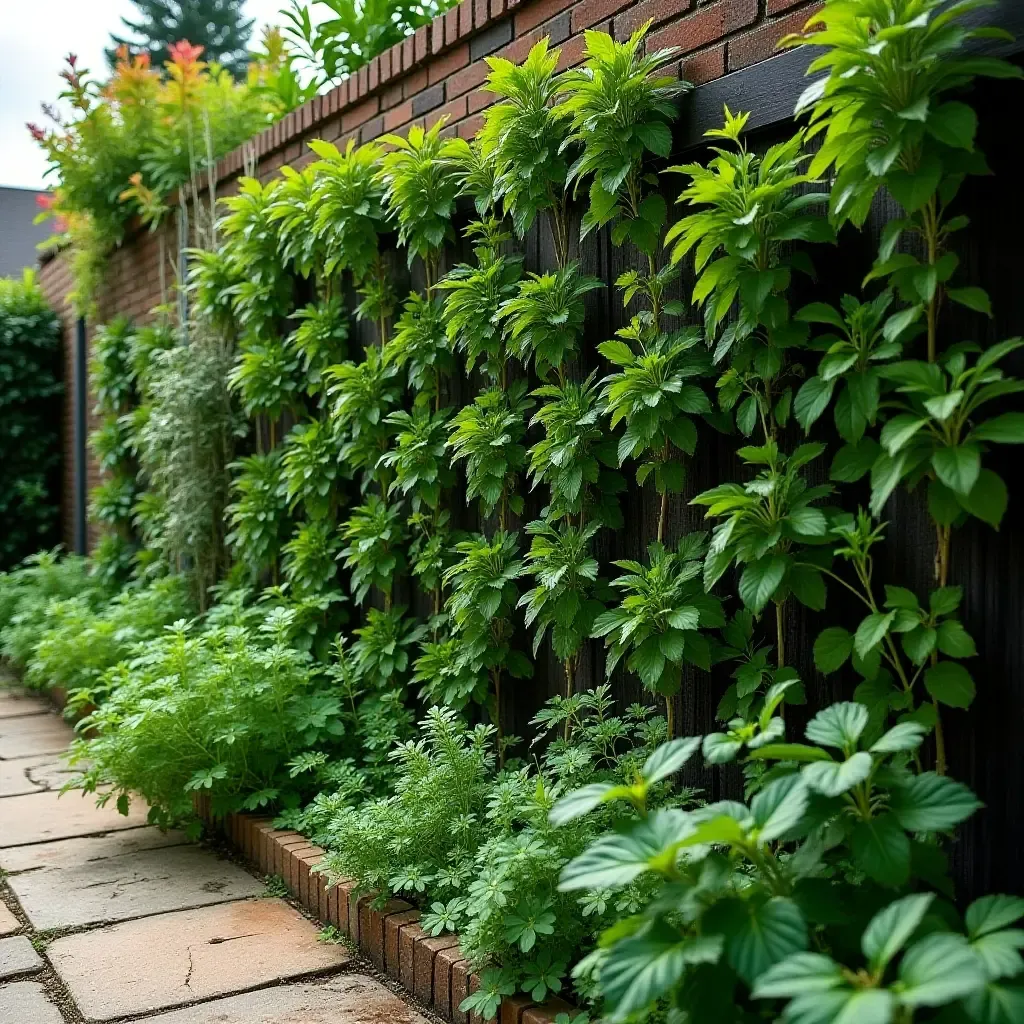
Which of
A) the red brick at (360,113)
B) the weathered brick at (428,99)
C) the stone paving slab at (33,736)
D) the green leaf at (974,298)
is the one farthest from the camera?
the stone paving slab at (33,736)

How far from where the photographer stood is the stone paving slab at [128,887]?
308cm

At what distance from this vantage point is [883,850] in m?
1.65

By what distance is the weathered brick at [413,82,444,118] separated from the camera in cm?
377

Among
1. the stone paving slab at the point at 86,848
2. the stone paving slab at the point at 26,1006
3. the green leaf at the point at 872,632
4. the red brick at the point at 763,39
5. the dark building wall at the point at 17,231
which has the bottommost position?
the stone paving slab at the point at 26,1006

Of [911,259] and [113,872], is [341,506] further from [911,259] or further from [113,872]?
[911,259]

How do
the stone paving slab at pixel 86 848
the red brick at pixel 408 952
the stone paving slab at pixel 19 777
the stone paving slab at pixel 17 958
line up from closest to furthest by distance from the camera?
the red brick at pixel 408 952
the stone paving slab at pixel 17 958
the stone paving slab at pixel 86 848
the stone paving slab at pixel 19 777

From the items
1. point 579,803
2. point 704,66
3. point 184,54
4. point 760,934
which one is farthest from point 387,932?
point 184,54

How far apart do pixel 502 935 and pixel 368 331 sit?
250cm

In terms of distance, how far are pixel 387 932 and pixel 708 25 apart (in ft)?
7.58

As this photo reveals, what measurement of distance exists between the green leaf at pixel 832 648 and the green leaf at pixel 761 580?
0.13 metres

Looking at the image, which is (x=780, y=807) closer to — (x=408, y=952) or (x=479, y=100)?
(x=408, y=952)

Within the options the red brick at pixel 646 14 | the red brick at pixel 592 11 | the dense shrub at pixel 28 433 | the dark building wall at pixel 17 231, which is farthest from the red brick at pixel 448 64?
the dark building wall at pixel 17 231

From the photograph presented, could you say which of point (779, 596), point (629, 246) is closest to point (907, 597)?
point (779, 596)

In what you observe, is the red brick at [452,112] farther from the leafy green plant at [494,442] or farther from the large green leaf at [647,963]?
the large green leaf at [647,963]
